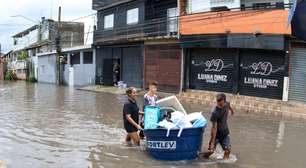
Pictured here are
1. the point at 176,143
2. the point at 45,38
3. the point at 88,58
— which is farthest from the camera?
the point at 45,38

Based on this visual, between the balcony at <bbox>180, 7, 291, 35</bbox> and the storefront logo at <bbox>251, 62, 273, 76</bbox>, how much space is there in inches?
58.7

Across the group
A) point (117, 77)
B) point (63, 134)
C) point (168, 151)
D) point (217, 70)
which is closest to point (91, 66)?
point (117, 77)

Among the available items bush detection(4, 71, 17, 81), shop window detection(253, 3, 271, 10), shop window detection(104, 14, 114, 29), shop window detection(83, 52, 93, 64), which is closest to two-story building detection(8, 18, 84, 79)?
bush detection(4, 71, 17, 81)

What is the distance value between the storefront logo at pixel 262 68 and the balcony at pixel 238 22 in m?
1.49

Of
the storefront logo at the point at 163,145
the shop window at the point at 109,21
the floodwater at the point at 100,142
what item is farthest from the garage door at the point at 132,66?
the storefront logo at the point at 163,145

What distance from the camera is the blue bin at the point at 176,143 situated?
9539 millimetres

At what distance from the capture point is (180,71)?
1039 inches

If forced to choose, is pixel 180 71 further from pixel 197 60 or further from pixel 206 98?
pixel 206 98

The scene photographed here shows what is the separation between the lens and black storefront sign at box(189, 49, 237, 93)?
22.7 m

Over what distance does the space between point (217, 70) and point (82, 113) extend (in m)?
7.77

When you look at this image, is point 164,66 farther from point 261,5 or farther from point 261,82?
point 261,82

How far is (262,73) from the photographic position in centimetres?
2098

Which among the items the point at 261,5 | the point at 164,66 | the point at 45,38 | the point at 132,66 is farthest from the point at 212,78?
the point at 45,38

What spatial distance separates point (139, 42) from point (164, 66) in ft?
12.3
